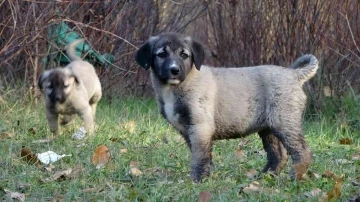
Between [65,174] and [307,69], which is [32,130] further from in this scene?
[307,69]

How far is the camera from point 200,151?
6848mm

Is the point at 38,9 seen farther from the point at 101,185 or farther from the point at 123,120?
the point at 101,185

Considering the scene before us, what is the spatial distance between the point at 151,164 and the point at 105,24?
5377 mm

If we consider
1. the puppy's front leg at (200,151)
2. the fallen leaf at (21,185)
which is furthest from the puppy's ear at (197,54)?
the fallen leaf at (21,185)

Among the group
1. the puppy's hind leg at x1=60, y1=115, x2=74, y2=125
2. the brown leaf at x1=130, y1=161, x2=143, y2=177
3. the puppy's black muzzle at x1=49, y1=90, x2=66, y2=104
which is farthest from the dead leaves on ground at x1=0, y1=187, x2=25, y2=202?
A: the puppy's hind leg at x1=60, y1=115, x2=74, y2=125

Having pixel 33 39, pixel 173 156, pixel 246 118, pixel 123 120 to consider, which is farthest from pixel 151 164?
pixel 33 39

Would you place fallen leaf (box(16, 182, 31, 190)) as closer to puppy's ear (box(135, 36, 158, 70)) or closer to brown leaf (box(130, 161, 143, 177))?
brown leaf (box(130, 161, 143, 177))

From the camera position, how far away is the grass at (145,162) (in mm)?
6137

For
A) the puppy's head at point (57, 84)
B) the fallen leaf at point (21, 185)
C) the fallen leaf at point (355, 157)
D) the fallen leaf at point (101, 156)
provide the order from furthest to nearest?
the puppy's head at point (57, 84) → the fallen leaf at point (355, 157) → the fallen leaf at point (101, 156) → the fallen leaf at point (21, 185)

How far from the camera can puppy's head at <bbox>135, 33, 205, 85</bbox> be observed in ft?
22.6

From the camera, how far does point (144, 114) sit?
36.3ft

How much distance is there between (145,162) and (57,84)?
2342mm

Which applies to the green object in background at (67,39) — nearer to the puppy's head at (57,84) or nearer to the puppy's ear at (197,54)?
the puppy's head at (57,84)

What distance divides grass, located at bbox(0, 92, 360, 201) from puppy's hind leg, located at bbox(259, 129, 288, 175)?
0.34 ft
